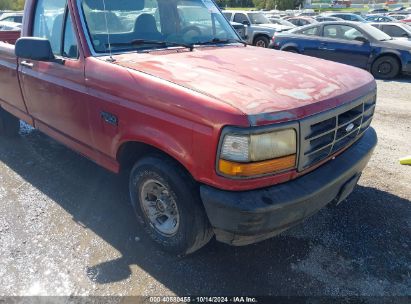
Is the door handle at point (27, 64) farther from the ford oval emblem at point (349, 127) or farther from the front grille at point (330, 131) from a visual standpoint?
the ford oval emblem at point (349, 127)

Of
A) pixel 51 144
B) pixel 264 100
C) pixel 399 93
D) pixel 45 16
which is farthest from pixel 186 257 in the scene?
pixel 399 93

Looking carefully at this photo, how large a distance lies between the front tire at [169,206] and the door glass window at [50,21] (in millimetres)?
1569

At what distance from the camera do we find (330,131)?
248 centimetres

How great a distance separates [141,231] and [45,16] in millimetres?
2426

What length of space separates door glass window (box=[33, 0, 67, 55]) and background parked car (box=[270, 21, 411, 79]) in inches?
342

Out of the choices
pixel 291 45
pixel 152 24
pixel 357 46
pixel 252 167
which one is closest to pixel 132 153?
pixel 252 167

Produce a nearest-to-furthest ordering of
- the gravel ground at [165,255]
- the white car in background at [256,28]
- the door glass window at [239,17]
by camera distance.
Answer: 1. the gravel ground at [165,255]
2. the white car in background at [256,28]
3. the door glass window at [239,17]

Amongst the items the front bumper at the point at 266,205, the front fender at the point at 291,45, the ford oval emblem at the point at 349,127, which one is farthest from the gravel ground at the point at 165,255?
the front fender at the point at 291,45

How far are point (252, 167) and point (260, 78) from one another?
77cm

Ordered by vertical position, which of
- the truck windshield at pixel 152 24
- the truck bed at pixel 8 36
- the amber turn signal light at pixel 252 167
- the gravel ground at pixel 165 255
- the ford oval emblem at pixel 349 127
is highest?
the truck windshield at pixel 152 24

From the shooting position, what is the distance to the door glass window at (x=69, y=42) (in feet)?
10.2

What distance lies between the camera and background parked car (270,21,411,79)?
990cm

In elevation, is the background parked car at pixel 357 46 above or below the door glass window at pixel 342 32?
below

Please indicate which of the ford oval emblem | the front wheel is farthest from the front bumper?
the front wheel
